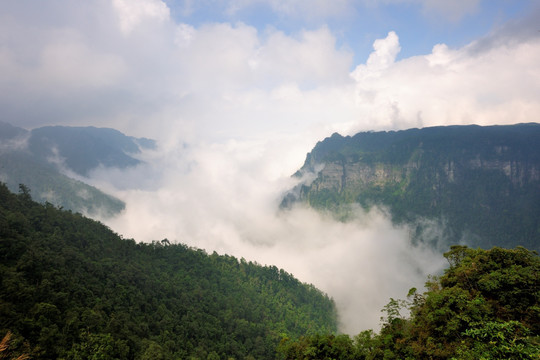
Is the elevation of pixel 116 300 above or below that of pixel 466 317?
below

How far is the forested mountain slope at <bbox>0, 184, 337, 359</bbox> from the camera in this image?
40688 mm

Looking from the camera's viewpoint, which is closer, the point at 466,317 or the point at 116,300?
the point at 466,317

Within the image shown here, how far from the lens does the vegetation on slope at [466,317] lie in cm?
2024

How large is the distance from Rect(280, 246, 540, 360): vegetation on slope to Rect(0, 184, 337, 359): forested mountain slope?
110 ft

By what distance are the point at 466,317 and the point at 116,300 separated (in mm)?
66227

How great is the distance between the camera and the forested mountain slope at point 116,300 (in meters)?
40.7

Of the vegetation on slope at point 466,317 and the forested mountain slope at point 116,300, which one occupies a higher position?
the vegetation on slope at point 466,317

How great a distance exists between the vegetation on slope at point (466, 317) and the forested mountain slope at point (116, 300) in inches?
1320

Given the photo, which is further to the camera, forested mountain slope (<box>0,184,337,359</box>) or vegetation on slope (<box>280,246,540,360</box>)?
forested mountain slope (<box>0,184,337,359</box>)

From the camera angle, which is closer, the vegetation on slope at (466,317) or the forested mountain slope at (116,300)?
the vegetation on slope at (466,317)

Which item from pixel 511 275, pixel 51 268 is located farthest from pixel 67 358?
pixel 511 275

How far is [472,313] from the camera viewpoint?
22328 mm

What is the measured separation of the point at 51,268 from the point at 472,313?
218 ft

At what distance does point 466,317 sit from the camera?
2164 centimetres
